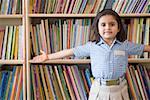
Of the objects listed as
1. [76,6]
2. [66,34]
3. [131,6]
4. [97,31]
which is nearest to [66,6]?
[76,6]

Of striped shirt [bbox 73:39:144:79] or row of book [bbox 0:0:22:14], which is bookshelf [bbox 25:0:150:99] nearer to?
row of book [bbox 0:0:22:14]

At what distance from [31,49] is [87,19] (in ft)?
1.31

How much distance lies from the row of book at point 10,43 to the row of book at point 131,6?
24.7 inches

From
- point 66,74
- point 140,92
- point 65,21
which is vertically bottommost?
point 140,92

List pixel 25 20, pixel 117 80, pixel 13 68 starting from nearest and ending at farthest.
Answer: pixel 117 80 < pixel 25 20 < pixel 13 68

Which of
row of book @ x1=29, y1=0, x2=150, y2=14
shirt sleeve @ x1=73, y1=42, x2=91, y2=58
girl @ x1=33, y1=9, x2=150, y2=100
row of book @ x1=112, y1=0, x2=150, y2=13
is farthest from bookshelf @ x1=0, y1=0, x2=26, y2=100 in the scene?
row of book @ x1=112, y1=0, x2=150, y2=13

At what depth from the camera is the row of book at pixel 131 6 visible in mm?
1845

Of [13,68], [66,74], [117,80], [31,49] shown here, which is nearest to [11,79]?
[13,68]

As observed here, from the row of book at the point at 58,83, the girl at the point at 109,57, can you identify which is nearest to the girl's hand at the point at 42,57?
the row of book at the point at 58,83

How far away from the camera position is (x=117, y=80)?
64.7 inches

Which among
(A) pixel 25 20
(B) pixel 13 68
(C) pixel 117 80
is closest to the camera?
(C) pixel 117 80

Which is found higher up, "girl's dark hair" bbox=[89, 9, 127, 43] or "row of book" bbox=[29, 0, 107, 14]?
"row of book" bbox=[29, 0, 107, 14]

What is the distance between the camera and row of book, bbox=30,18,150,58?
188 centimetres

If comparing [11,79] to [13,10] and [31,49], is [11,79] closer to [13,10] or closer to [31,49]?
[31,49]
